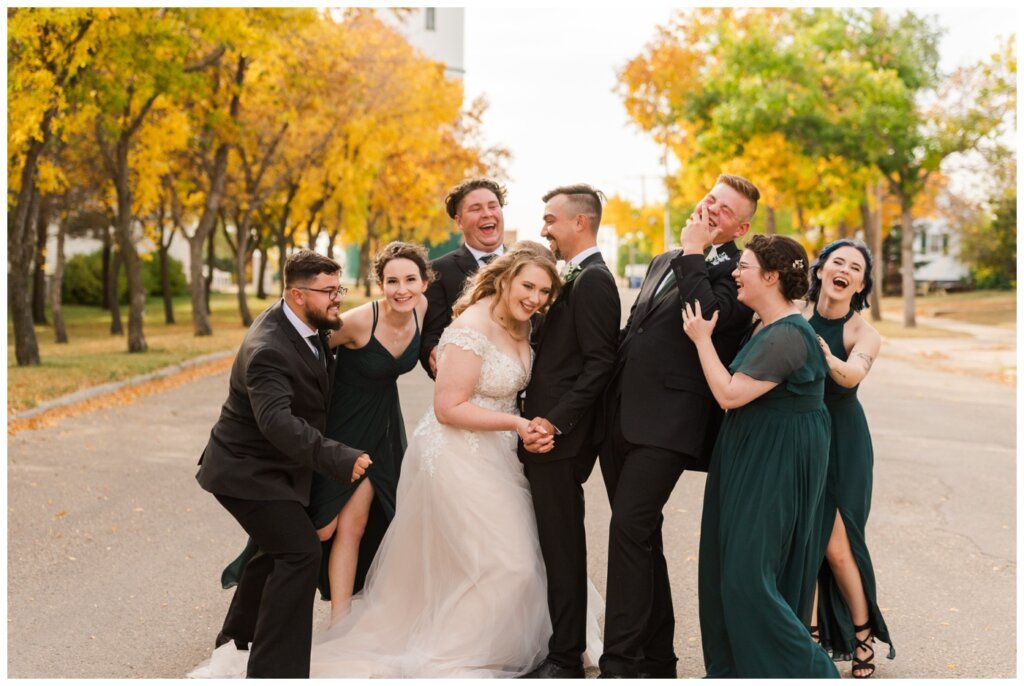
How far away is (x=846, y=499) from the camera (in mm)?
5883

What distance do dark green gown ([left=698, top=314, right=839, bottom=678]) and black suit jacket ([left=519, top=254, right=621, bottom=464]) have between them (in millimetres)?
642

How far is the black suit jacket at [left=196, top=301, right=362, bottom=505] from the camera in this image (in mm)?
5121

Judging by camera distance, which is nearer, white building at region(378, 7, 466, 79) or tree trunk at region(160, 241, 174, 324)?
tree trunk at region(160, 241, 174, 324)

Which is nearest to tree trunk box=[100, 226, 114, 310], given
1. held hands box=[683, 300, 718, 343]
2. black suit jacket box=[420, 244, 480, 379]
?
black suit jacket box=[420, 244, 480, 379]

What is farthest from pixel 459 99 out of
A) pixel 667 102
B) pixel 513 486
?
pixel 513 486

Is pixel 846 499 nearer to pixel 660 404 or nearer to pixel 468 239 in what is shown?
pixel 660 404

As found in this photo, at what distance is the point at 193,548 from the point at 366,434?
8.96 feet

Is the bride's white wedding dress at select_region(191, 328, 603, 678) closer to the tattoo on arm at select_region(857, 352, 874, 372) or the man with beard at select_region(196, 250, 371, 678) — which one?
the man with beard at select_region(196, 250, 371, 678)

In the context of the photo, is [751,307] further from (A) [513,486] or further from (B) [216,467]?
(B) [216,467]

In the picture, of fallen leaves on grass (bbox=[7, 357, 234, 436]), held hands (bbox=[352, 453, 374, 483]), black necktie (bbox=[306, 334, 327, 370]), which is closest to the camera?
held hands (bbox=[352, 453, 374, 483])

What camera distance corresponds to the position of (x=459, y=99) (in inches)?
1900

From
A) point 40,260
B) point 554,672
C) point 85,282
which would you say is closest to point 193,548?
point 554,672

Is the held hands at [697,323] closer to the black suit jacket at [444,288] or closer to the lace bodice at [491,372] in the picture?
the lace bodice at [491,372]

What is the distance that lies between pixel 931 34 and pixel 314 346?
33883 mm
